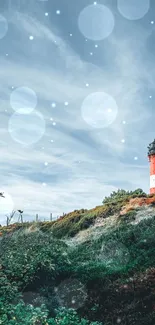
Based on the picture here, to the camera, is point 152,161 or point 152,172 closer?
point 152,172

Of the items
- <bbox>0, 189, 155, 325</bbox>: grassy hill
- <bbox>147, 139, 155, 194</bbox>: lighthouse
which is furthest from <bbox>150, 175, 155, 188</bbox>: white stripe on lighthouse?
<bbox>0, 189, 155, 325</bbox>: grassy hill

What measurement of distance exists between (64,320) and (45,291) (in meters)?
3.54

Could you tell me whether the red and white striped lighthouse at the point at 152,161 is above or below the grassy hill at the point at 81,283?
above

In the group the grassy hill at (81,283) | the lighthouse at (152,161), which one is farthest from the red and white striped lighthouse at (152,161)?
the grassy hill at (81,283)

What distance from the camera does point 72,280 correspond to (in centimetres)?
1391

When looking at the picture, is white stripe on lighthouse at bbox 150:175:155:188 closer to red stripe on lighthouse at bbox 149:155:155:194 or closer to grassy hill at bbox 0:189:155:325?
red stripe on lighthouse at bbox 149:155:155:194

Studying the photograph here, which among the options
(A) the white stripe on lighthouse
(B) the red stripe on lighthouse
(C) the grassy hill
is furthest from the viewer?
(A) the white stripe on lighthouse

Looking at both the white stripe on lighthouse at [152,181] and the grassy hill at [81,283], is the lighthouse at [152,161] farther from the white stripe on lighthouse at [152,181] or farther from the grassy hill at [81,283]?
the grassy hill at [81,283]

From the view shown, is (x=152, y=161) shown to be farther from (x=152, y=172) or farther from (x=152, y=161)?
(x=152, y=172)

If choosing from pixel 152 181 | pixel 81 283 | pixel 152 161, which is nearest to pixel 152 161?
pixel 152 161

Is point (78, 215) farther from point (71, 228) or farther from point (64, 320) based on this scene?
point (64, 320)

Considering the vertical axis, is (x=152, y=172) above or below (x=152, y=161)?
below

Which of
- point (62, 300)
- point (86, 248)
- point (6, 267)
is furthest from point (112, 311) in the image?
point (86, 248)

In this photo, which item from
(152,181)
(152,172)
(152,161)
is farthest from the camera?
(152,161)
